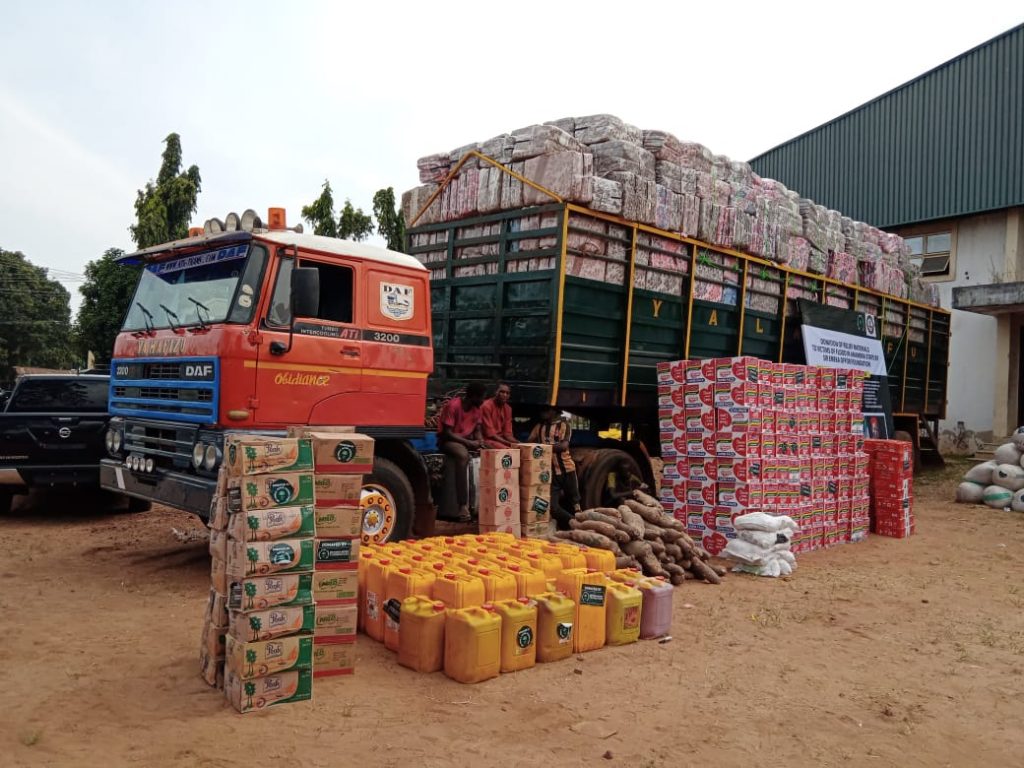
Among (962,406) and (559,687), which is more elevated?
(962,406)

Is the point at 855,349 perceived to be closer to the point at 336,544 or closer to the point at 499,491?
the point at 499,491

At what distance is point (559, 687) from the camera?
4.25 m

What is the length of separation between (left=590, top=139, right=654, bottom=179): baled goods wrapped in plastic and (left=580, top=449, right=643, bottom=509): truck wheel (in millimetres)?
2897

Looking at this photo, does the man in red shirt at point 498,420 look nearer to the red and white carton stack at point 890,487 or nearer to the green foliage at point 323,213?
the red and white carton stack at point 890,487

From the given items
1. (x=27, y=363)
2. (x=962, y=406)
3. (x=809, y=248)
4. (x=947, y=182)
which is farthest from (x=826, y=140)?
(x=27, y=363)

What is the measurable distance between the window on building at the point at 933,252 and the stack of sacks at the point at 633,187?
37.8 feet

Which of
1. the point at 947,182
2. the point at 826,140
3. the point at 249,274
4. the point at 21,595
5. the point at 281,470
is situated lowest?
the point at 21,595

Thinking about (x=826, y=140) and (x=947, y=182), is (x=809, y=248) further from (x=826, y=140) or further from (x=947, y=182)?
(x=826, y=140)

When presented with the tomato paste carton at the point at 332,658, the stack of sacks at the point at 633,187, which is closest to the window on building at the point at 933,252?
the stack of sacks at the point at 633,187

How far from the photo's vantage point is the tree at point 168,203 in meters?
19.8

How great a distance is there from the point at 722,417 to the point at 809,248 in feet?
13.4

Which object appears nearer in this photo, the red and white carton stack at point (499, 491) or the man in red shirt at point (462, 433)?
the red and white carton stack at point (499, 491)

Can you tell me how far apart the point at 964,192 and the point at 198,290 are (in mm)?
19576

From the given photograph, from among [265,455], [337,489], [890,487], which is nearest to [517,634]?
[337,489]
